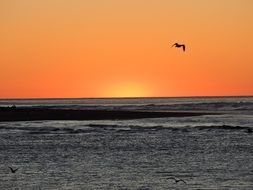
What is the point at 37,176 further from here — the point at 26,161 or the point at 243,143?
the point at 243,143

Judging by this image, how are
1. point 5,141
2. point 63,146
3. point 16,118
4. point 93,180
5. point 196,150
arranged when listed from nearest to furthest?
point 93,180, point 196,150, point 63,146, point 5,141, point 16,118

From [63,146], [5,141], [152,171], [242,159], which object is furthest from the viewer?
[5,141]

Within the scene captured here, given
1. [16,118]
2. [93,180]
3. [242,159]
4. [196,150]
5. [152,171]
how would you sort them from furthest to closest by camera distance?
1. [16,118]
2. [196,150]
3. [242,159]
4. [152,171]
5. [93,180]

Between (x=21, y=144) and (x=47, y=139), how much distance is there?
3996 millimetres

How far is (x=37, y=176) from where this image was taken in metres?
27.5

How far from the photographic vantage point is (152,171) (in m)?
28.7

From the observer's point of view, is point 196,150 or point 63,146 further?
point 63,146

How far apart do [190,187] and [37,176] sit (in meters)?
6.39

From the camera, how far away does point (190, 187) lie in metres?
24.5

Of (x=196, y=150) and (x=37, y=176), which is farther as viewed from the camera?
(x=196, y=150)

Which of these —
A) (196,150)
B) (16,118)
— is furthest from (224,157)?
(16,118)

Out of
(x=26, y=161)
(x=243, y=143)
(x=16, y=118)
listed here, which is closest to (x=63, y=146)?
(x=26, y=161)

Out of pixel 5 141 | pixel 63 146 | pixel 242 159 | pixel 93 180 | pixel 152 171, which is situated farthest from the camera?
pixel 5 141

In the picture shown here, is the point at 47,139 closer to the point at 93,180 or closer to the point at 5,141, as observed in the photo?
the point at 5,141
